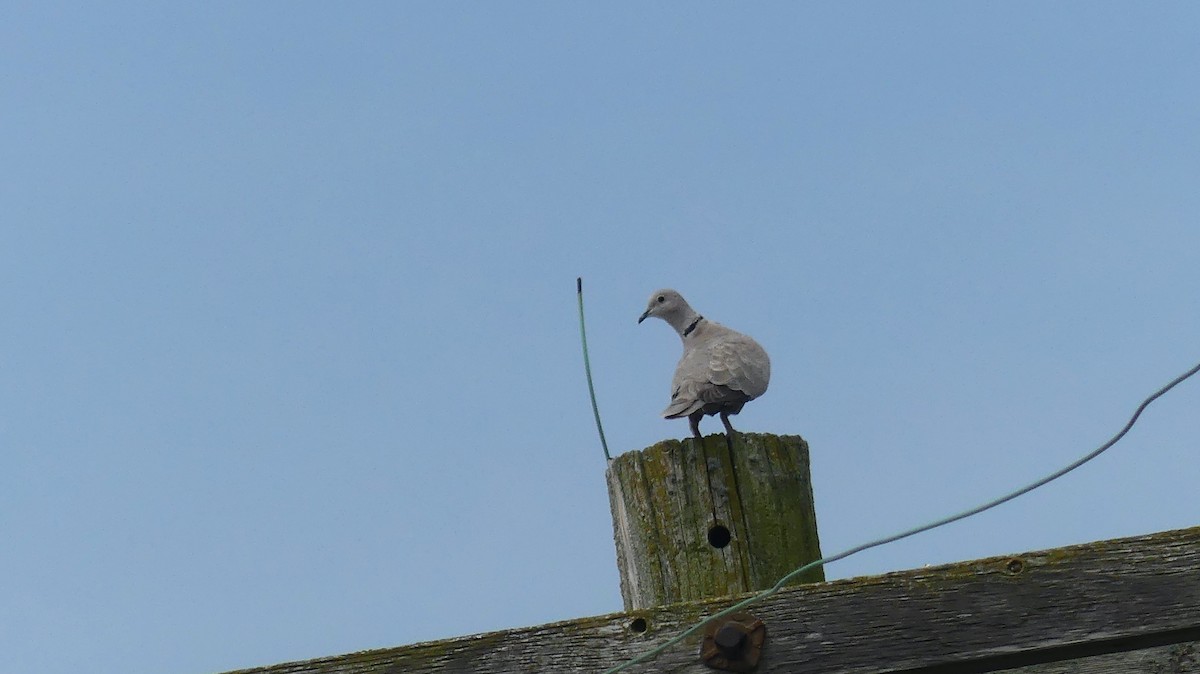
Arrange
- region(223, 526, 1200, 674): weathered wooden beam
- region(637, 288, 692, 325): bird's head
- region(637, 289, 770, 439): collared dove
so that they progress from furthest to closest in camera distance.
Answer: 1. region(637, 288, 692, 325): bird's head
2. region(637, 289, 770, 439): collared dove
3. region(223, 526, 1200, 674): weathered wooden beam

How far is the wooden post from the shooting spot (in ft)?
9.68

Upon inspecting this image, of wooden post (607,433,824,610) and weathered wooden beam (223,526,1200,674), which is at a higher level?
wooden post (607,433,824,610)

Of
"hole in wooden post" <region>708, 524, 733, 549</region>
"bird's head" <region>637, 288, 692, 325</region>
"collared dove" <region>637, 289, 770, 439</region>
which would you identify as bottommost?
"hole in wooden post" <region>708, 524, 733, 549</region>

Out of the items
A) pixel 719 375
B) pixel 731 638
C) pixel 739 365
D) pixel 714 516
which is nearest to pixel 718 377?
pixel 719 375

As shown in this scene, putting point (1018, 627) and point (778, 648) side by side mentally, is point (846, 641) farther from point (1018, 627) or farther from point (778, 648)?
point (1018, 627)

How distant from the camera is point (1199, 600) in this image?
236 centimetres

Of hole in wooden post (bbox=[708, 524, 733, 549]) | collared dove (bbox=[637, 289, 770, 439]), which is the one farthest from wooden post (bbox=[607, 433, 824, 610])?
collared dove (bbox=[637, 289, 770, 439])

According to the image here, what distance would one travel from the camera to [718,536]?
2994mm

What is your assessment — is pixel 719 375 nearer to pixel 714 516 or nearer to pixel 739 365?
pixel 739 365

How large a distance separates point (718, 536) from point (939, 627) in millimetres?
700

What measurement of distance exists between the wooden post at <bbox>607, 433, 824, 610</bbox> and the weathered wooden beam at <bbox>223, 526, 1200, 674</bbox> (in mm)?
523

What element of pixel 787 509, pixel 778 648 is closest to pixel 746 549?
pixel 787 509

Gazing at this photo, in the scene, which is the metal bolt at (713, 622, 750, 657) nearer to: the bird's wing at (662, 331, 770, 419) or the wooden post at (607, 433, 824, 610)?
the wooden post at (607, 433, 824, 610)

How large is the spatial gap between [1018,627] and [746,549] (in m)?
0.71
